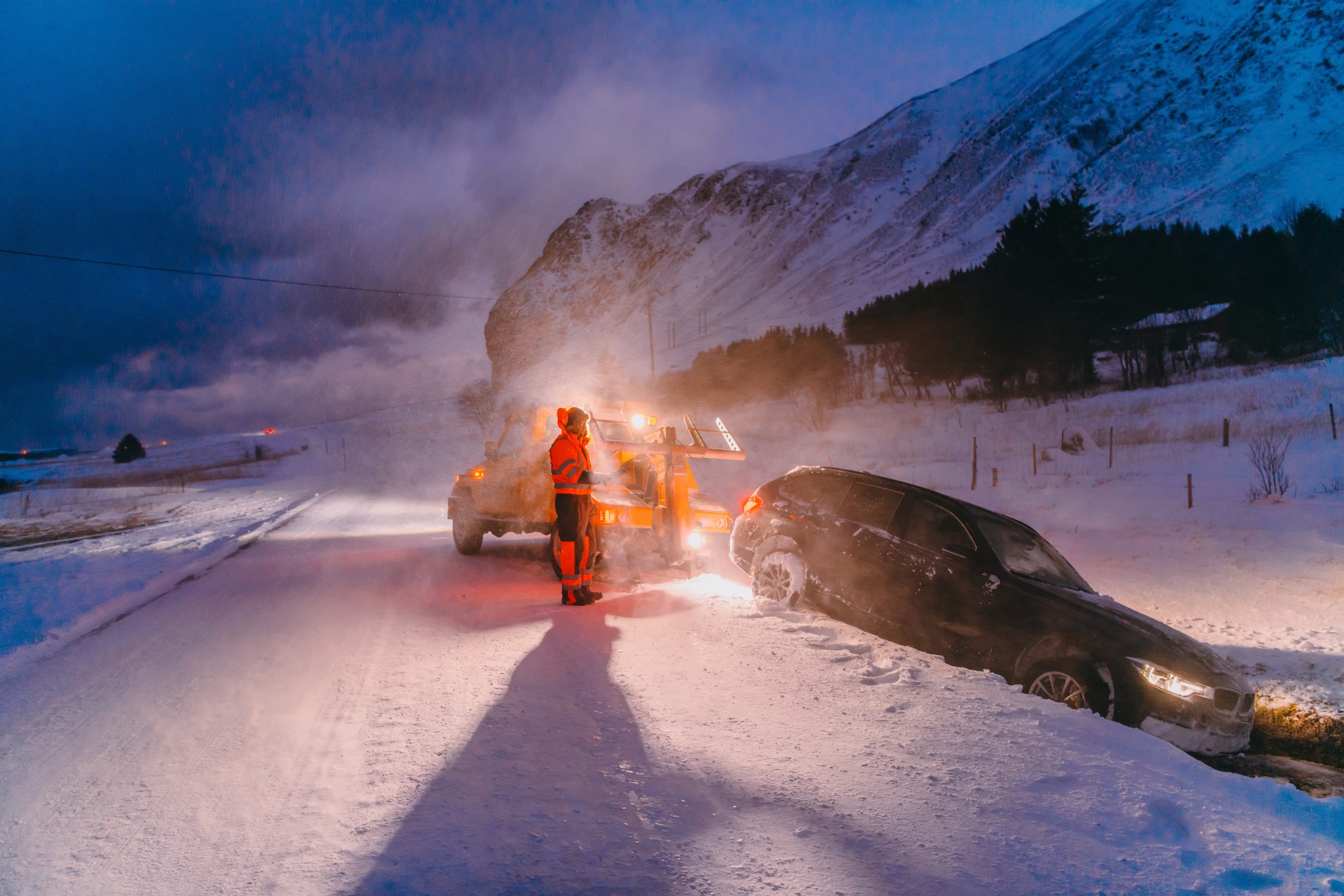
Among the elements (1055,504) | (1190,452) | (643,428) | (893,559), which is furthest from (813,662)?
(1190,452)

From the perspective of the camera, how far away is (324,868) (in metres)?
2.57

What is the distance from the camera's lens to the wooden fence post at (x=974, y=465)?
1735 cm

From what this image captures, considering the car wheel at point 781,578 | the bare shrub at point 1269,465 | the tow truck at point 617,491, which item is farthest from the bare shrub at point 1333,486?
the car wheel at point 781,578

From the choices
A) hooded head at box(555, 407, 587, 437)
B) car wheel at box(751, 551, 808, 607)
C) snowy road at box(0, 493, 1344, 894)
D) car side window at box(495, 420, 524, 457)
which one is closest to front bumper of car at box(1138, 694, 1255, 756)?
snowy road at box(0, 493, 1344, 894)

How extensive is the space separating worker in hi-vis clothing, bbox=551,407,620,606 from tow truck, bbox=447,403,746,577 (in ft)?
1.28

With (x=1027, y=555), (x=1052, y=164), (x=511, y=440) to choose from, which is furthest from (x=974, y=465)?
(x=1052, y=164)

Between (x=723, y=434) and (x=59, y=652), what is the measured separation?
662cm

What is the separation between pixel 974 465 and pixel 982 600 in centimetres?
1309

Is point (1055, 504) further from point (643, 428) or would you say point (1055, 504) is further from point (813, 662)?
point (813, 662)

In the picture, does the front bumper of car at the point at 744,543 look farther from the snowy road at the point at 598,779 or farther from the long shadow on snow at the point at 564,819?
the long shadow on snow at the point at 564,819

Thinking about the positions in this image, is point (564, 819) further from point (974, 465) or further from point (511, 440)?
point (974, 465)

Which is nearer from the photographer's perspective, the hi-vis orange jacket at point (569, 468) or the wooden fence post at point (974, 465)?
the hi-vis orange jacket at point (569, 468)

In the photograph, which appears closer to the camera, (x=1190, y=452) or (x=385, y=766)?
(x=385, y=766)

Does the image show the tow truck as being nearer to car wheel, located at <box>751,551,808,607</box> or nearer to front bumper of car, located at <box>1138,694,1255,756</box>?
car wheel, located at <box>751,551,808,607</box>
